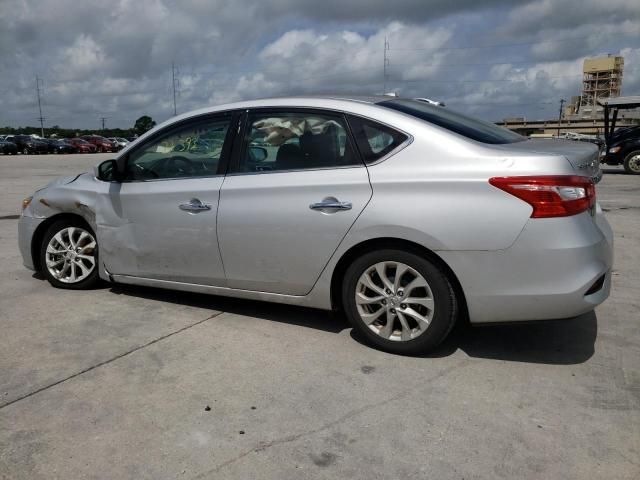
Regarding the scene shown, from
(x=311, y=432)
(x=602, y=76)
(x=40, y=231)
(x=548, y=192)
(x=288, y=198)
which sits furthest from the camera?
(x=602, y=76)

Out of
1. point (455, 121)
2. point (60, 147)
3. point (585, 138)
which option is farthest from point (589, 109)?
point (455, 121)

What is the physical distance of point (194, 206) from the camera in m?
4.07

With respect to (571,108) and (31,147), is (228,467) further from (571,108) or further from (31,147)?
(571,108)

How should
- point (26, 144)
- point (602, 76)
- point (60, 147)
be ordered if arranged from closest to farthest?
1. point (26, 144)
2. point (60, 147)
3. point (602, 76)

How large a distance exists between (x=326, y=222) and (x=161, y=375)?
134 centimetres

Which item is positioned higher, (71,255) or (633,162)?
(633,162)

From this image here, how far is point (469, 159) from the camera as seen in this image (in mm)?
3248

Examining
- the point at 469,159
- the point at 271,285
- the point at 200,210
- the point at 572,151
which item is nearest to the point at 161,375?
the point at 271,285

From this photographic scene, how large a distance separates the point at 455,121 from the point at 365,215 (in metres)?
0.98

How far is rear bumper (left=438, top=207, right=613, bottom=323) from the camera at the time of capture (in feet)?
10.1

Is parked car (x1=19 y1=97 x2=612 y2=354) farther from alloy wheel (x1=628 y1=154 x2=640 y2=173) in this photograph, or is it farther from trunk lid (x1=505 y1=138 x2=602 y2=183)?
alloy wheel (x1=628 y1=154 x2=640 y2=173)

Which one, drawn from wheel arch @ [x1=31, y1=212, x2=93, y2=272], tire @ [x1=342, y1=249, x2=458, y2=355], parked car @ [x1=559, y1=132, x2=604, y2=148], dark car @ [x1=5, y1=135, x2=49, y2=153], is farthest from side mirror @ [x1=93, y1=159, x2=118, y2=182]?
dark car @ [x1=5, y1=135, x2=49, y2=153]

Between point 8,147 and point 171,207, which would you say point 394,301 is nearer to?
point 171,207

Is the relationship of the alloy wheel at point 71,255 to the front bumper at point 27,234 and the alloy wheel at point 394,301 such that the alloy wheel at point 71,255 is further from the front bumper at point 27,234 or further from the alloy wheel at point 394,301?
the alloy wheel at point 394,301
